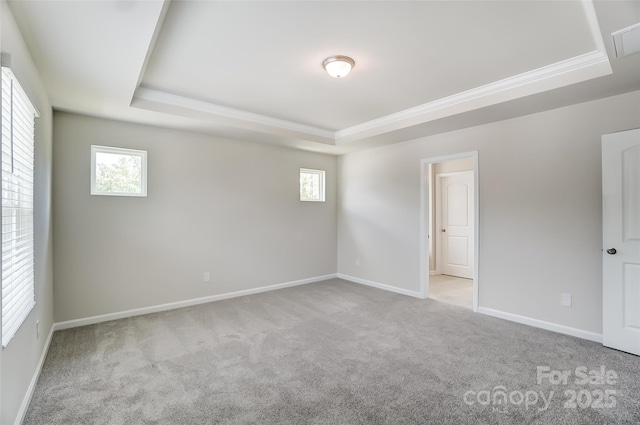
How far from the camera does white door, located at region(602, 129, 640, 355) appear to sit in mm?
2812

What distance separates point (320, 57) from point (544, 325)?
365 centimetres

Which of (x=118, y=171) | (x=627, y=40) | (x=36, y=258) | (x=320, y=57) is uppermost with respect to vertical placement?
(x=320, y=57)

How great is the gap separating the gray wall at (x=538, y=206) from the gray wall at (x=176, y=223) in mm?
2021

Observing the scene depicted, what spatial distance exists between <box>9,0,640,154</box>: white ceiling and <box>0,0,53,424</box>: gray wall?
158 mm

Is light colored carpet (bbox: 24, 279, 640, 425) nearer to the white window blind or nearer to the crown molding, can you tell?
the white window blind

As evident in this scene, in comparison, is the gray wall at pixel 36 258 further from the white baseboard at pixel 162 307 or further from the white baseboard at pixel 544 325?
the white baseboard at pixel 544 325

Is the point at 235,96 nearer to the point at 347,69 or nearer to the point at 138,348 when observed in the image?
the point at 347,69

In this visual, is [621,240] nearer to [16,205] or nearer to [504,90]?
[504,90]

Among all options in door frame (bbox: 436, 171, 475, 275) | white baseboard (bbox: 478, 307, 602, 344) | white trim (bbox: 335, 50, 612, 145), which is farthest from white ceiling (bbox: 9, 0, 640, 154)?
door frame (bbox: 436, 171, 475, 275)

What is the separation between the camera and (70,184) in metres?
3.53

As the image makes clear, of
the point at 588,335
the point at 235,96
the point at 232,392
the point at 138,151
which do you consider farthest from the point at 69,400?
the point at 588,335

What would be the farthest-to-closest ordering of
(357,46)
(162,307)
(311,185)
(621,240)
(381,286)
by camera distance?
(311,185) → (381,286) → (162,307) → (621,240) → (357,46)

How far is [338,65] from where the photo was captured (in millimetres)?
2695

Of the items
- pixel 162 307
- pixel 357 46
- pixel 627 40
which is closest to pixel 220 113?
pixel 357 46
